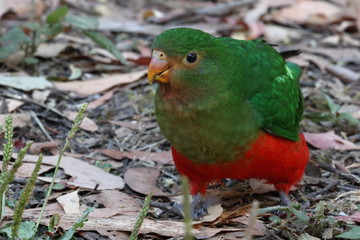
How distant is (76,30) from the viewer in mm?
6258

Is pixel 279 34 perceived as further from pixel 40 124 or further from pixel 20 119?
pixel 20 119

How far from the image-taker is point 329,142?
4781 mm

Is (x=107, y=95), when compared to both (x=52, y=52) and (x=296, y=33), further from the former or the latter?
(x=296, y=33)

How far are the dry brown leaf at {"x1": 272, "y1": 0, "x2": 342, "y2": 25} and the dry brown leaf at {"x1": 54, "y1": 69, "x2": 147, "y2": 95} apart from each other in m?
2.43

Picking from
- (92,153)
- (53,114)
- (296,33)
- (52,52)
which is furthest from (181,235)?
(296,33)

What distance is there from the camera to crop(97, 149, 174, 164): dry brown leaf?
178 inches

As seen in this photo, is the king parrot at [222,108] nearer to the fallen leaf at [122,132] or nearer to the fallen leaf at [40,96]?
the fallen leaf at [122,132]

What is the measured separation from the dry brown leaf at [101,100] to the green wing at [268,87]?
161cm

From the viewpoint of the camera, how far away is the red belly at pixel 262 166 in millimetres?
3689

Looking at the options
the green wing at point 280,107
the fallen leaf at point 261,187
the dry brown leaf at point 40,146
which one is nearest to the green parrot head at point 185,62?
the green wing at point 280,107

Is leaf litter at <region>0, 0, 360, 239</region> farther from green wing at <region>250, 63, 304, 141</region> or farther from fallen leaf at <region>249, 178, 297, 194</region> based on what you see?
green wing at <region>250, 63, 304, 141</region>

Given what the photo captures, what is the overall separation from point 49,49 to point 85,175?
79.0 inches

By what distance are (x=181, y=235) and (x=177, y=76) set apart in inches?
33.8

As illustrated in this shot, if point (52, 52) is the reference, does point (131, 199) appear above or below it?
below
